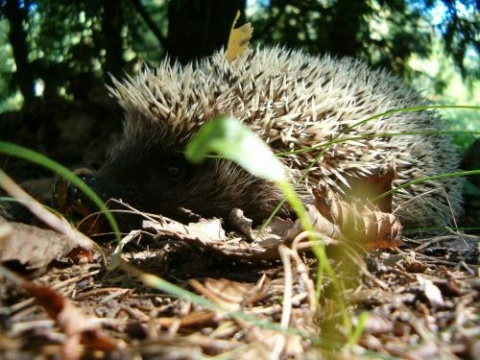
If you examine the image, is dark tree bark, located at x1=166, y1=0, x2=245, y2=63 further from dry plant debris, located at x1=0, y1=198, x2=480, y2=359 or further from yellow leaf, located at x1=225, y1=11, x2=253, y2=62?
dry plant debris, located at x1=0, y1=198, x2=480, y2=359

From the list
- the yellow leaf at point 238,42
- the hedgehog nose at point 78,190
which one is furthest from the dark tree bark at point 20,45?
the hedgehog nose at point 78,190

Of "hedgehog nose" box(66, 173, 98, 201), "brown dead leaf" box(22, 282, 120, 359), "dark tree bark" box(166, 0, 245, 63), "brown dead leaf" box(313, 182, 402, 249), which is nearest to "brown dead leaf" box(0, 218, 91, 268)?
"brown dead leaf" box(22, 282, 120, 359)

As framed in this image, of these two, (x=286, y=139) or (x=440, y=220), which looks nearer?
(x=286, y=139)

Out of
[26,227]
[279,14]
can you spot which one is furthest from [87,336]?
[279,14]

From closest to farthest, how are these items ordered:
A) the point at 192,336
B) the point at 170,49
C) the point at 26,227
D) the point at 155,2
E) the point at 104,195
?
1. the point at 192,336
2. the point at 26,227
3. the point at 104,195
4. the point at 170,49
5. the point at 155,2

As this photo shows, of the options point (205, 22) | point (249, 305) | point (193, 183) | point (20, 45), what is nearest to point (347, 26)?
point (205, 22)

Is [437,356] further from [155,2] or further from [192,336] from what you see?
[155,2]
